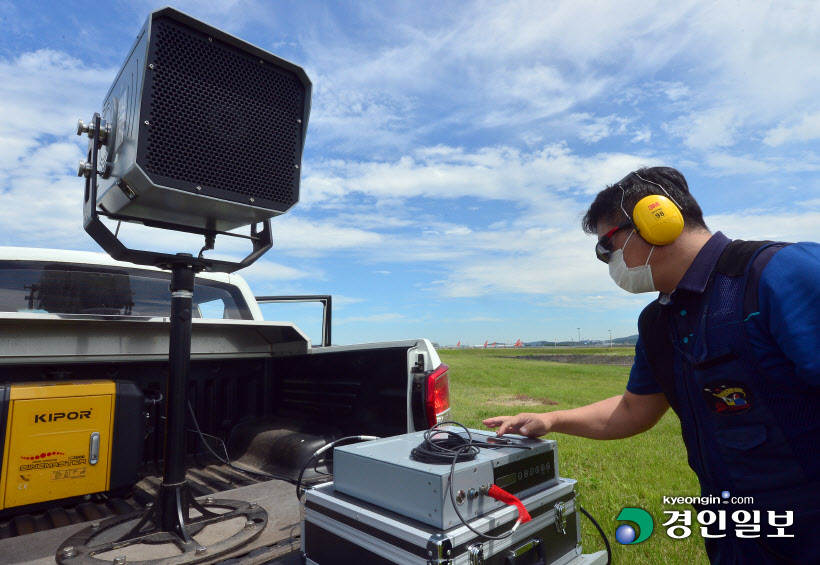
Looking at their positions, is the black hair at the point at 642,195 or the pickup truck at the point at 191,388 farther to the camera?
the pickup truck at the point at 191,388

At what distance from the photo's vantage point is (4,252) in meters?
3.18

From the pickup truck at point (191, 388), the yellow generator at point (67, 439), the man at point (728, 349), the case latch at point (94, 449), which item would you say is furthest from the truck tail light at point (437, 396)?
the case latch at point (94, 449)

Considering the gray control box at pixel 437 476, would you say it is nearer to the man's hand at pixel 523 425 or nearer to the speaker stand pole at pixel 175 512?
the man's hand at pixel 523 425

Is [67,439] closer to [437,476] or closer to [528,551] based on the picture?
[437,476]

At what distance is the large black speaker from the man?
150 cm

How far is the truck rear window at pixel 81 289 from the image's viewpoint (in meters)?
3.04

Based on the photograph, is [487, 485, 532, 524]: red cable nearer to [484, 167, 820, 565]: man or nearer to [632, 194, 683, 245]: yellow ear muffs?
[484, 167, 820, 565]: man

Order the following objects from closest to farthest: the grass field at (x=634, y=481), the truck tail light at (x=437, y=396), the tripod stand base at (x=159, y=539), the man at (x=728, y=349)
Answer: the man at (x=728, y=349)
the tripod stand base at (x=159, y=539)
the truck tail light at (x=437, y=396)
the grass field at (x=634, y=481)

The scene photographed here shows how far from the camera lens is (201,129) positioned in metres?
2.16

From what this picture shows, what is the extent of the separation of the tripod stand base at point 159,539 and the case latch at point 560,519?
1224 millimetres

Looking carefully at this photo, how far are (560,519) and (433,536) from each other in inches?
29.5

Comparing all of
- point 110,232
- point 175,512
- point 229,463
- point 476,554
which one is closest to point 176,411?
point 175,512

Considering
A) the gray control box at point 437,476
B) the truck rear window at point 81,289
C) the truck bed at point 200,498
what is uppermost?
the truck rear window at point 81,289

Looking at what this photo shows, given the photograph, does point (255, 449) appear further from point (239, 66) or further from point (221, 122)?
point (239, 66)
